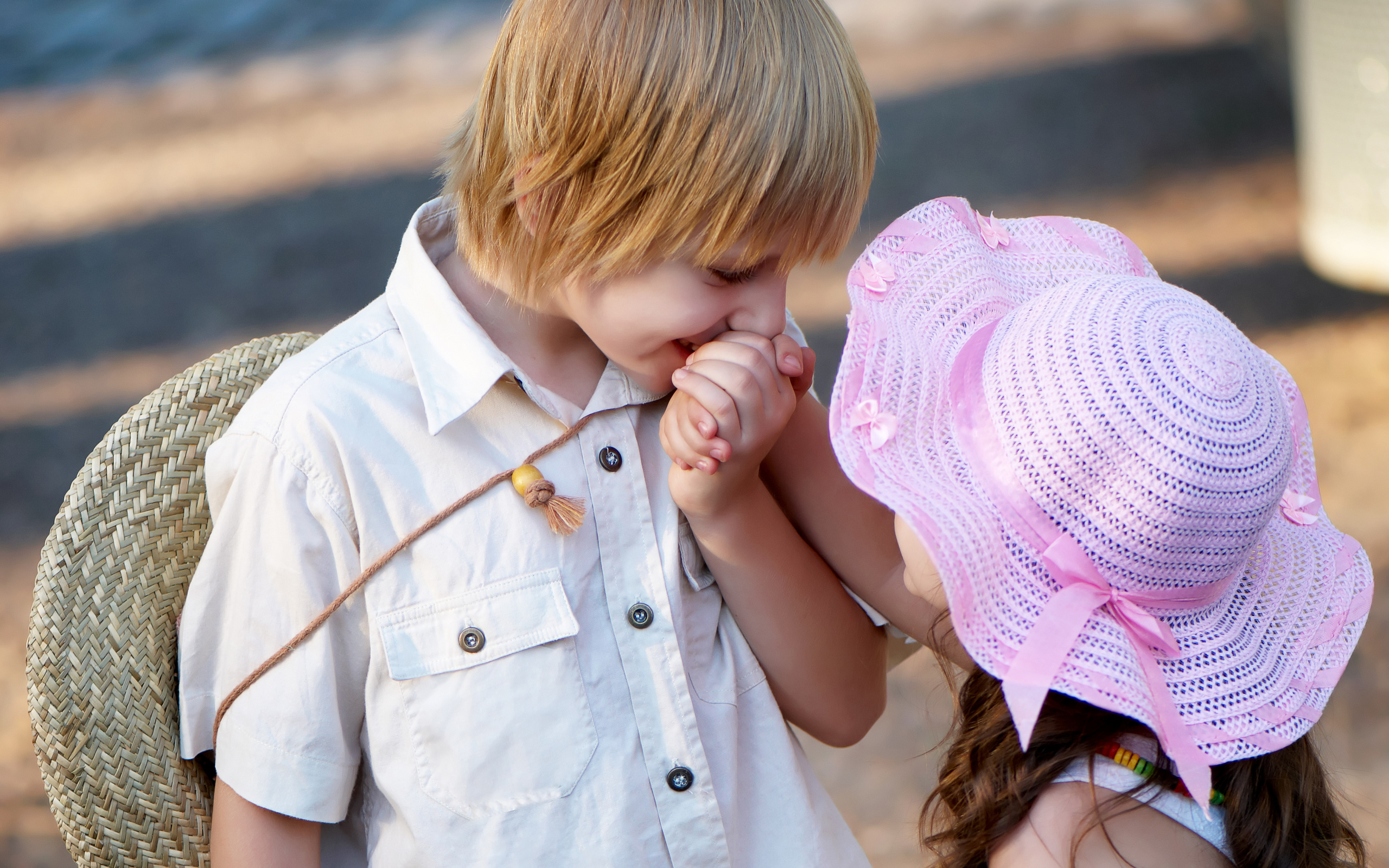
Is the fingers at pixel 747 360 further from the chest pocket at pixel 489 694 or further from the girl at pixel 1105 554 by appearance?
the chest pocket at pixel 489 694

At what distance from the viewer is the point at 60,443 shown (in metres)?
3.57

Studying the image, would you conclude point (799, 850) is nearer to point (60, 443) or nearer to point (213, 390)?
point (213, 390)

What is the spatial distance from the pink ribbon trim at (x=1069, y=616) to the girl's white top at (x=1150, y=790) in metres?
0.10

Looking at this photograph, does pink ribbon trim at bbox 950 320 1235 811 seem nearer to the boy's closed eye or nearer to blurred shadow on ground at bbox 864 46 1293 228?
the boy's closed eye

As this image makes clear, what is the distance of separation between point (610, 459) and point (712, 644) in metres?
0.24

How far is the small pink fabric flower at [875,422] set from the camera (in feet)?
3.86

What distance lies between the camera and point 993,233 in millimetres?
1389

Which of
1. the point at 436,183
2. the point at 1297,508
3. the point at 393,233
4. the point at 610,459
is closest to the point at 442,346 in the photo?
the point at 610,459

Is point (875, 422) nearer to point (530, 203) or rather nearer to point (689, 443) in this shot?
point (689, 443)

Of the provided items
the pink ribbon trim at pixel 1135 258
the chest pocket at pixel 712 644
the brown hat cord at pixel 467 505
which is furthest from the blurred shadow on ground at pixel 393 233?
the brown hat cord at pixel 467 505

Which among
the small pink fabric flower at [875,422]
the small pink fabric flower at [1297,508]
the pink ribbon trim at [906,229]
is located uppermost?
the pink ribbon trim at [906,229]

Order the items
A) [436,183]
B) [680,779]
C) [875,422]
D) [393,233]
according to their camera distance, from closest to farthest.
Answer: [875,422] < [680,779] < [393,233] < [436,183]

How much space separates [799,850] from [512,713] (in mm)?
382

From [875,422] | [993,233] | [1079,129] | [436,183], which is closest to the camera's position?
[875,422]
